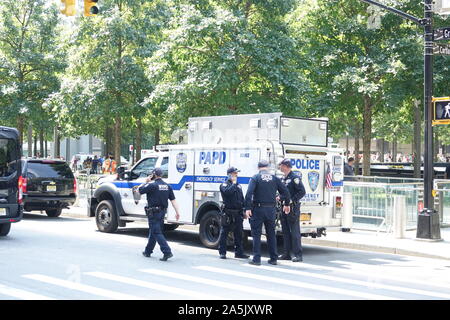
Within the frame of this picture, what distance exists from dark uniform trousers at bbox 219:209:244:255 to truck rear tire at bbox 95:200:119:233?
4414mm

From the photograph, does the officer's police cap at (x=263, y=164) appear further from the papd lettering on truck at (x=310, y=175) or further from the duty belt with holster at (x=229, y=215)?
the papd lettering on truck at (x=310, y=175)

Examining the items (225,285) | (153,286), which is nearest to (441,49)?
(225,285)

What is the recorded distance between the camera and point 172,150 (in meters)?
14.6

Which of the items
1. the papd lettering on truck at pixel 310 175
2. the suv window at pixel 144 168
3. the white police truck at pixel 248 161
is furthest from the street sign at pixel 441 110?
the suv window at pixel 144 168

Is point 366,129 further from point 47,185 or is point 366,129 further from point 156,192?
point 156,192

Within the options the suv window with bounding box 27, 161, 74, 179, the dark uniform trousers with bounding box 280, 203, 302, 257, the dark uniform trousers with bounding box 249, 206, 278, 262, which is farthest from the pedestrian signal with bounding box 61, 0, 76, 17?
the suv window with bounding box 27, 161, 74, 179

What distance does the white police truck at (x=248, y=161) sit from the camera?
13102 millimetres

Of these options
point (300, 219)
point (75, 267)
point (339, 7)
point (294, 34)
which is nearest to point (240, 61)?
point (294, 34)

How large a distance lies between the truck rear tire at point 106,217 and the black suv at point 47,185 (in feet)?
12.4

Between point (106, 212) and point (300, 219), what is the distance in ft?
18.1

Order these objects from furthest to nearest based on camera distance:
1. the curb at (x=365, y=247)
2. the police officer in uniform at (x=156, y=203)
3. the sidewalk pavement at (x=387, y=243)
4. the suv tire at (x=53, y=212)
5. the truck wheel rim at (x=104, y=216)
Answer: the suv tire at (x=53, y=212)
the truck wheel rim at (x=104, y=216)
the sidewalk pavement at (x=387, y=243)
the curb at (x=365, y=247)
the police officer in uniform at (x=156, y=203)

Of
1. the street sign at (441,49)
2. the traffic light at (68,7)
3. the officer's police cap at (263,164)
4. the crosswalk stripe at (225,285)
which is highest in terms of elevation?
the traffic light at (68,7)

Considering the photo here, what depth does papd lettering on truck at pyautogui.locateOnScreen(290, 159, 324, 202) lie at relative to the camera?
1322cm
